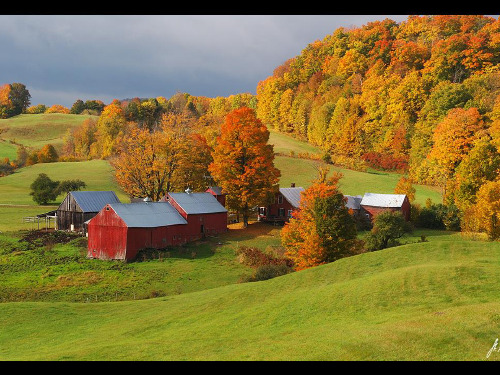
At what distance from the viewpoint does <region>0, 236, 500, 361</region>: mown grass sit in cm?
1555

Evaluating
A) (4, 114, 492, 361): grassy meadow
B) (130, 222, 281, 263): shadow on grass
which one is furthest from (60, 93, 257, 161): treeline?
(4, 114, 492, 361): grassy meadow

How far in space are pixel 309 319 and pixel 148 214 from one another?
30233 millimetres

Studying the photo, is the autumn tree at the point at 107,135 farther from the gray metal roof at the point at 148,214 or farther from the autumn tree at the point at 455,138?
the autumn tree at the point at 455,138

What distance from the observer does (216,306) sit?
87.7 feet

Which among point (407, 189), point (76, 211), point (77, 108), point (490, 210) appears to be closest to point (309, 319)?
point (490, 210)

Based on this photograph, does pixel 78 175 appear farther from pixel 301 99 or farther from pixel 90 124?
pixel 301 99

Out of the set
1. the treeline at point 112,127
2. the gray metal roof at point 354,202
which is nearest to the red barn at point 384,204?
the gray metal roof at point 354,202

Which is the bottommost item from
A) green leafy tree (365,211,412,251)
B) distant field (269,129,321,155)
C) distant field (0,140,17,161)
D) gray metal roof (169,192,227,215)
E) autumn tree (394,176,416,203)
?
green leafy tree (365,211,412,251)

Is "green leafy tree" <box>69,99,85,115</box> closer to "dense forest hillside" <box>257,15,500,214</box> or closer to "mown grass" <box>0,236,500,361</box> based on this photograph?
"dense forest hillside" <box>257,15,500,214</box>

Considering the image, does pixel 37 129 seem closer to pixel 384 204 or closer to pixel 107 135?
pixel 107 135

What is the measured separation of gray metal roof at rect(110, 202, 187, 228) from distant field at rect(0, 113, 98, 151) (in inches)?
3623

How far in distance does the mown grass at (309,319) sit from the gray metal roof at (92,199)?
87.4ft
